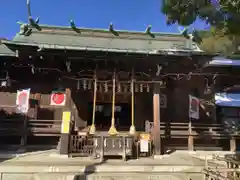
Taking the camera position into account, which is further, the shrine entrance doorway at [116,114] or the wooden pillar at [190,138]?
the shrine entrance doorway at [116,114]

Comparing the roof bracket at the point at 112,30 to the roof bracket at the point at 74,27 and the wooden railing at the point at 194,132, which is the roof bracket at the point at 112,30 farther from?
the wooden railing at the point at 194,132

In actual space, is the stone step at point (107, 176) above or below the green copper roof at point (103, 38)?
below

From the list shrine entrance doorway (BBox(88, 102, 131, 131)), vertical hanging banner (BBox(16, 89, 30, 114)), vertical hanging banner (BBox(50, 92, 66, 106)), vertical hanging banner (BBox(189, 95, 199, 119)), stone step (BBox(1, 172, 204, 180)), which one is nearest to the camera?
stone step (BBox(1, 172, 204, 180))

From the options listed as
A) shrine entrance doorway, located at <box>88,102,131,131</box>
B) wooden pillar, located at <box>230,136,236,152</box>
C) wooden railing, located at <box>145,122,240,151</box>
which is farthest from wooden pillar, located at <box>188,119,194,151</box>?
shrine entrance doorway, located at <box>88,102,131,131</box>

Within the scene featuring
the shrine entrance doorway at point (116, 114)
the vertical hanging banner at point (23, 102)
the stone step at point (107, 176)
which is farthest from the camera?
the shrine entrance doorway at point (116, 114)

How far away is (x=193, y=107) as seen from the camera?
12.1m

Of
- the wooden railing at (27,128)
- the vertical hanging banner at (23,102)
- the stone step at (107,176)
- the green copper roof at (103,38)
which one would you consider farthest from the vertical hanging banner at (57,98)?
the stone step at (107,176)

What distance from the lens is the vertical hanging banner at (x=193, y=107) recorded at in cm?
1198

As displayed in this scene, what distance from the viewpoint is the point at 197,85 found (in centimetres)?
1357

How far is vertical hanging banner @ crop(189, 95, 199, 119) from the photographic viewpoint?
11979mm

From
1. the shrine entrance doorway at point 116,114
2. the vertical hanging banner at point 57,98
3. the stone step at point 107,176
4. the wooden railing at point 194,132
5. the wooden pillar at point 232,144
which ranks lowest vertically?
the stone step at point 107,176

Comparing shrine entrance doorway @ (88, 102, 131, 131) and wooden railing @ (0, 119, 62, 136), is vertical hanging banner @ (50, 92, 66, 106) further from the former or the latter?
shrine entrance doorway @ (88, 102, 131, 131)

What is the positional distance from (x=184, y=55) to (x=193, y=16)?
4.02 metres

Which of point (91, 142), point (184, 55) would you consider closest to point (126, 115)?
point (91, 142)
